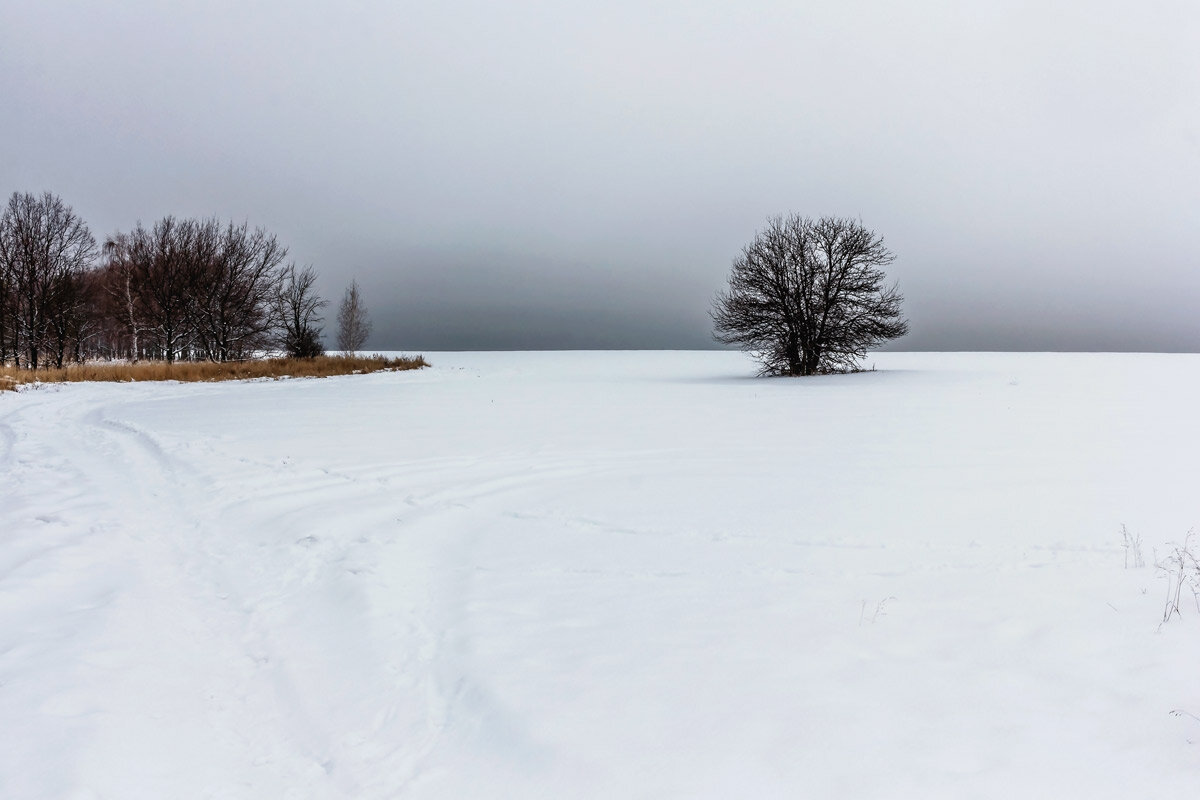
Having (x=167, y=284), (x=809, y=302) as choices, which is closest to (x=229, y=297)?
(x=167, y=284)

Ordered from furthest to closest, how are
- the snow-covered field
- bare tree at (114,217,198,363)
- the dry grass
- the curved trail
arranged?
bare tree at (114,217,198,363)
the dry grass
the curved trail
the snow-covered field

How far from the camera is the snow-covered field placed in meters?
2.28

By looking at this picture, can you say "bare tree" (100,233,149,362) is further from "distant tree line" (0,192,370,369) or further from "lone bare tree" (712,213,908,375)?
"lone bare tree" (712,213,908,375)

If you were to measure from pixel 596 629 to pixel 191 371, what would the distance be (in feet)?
92.7

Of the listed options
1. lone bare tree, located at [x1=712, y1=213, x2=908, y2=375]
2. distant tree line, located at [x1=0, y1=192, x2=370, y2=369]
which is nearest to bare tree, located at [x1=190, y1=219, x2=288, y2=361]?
distant tree line, located at [x1=0, y1=192, x2=370, y2=369]

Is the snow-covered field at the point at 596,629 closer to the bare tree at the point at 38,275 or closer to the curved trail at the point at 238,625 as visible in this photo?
the curved trail at the point at 238,625

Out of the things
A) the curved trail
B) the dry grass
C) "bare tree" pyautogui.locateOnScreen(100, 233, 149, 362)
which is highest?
"bare tree" pyautogui.locateOnScreen(100, 233, 149, 362)

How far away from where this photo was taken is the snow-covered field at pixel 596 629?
2.28m

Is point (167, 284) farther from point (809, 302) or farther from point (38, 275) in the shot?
point (809, 302)

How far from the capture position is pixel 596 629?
342 cm

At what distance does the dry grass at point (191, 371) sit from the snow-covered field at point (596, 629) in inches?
748

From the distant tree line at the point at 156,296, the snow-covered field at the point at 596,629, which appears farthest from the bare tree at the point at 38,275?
the snow-covered field at the point at 596,629

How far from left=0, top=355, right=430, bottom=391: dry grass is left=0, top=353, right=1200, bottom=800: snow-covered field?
748 inches

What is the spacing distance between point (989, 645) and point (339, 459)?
7.77 meters
